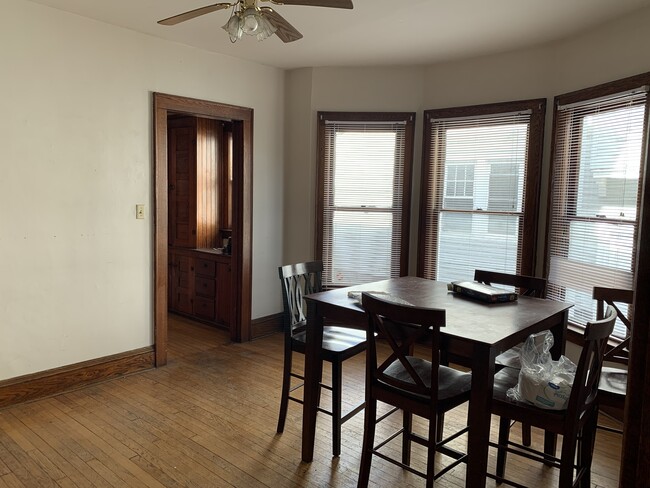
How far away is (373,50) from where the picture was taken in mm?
3955

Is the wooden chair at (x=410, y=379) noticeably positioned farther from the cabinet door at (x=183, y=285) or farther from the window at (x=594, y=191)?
the cabinet door at (x=183, y=285)

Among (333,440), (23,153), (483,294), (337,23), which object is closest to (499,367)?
(483,294)

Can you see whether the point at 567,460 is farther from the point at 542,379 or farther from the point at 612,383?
the point at 612,383

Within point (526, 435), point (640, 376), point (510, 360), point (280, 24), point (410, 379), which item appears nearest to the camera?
point (640, 376)

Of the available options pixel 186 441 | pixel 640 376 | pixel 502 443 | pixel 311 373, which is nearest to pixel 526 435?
pixel 502 443

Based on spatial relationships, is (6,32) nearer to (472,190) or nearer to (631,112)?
(472,190)

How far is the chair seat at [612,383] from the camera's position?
2201 millimetres

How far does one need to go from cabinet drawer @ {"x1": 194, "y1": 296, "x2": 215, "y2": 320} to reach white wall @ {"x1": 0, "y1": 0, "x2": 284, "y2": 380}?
1218 millimetres

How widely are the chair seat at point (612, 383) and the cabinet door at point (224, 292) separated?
332 centimetres

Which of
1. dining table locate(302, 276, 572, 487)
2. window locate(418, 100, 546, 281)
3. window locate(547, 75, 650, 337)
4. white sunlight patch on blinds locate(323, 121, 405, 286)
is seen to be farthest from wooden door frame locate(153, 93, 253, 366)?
window locate(547, 75, 650, 337)

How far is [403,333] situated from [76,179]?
96.1 inches

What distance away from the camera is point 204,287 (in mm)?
5113

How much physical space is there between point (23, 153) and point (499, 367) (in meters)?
3.03

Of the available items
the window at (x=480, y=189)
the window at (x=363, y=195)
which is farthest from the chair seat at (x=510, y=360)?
the window at (x=363, y=195)
